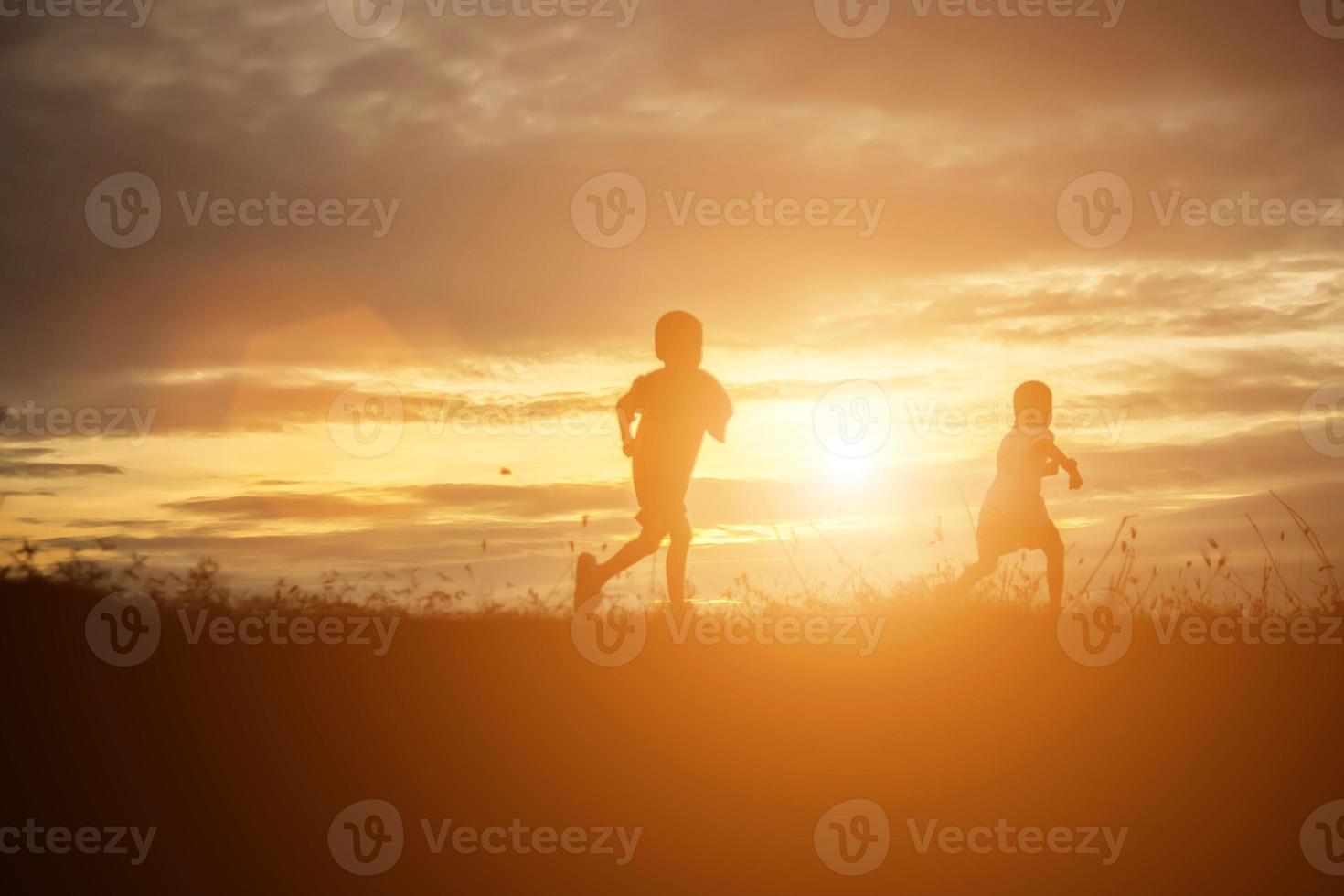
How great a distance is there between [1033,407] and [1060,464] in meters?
0.67

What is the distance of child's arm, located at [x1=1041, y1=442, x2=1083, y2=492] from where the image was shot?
11.5m

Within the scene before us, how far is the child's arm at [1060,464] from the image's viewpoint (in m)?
11.5

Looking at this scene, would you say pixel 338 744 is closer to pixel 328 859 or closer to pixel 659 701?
pixel 328 859

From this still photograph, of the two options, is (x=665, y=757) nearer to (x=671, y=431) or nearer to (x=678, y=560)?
(x=678, y=560)

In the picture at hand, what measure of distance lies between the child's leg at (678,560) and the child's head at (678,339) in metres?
1.46

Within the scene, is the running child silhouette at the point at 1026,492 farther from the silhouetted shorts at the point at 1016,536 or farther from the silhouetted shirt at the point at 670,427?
the silhouetted shirt at the point at 670,427

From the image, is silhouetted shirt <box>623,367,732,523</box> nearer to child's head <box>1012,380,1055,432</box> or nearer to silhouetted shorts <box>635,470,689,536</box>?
silhouetted shorts <box>635,470,689,536</box>

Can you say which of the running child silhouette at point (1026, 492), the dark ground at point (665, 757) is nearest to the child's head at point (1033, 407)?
the running child silhouette at point (1026, 492)

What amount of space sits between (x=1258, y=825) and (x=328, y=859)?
5.36 m

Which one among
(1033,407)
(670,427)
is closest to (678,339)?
(670,427)

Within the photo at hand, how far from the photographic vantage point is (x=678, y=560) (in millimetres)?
10547

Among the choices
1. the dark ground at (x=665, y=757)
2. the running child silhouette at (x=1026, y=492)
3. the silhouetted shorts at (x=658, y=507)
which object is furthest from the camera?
the running child silhouette at (x=1026, y=492)

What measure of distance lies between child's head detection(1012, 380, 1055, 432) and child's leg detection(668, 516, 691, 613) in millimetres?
3884

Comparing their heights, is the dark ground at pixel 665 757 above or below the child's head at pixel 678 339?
below
